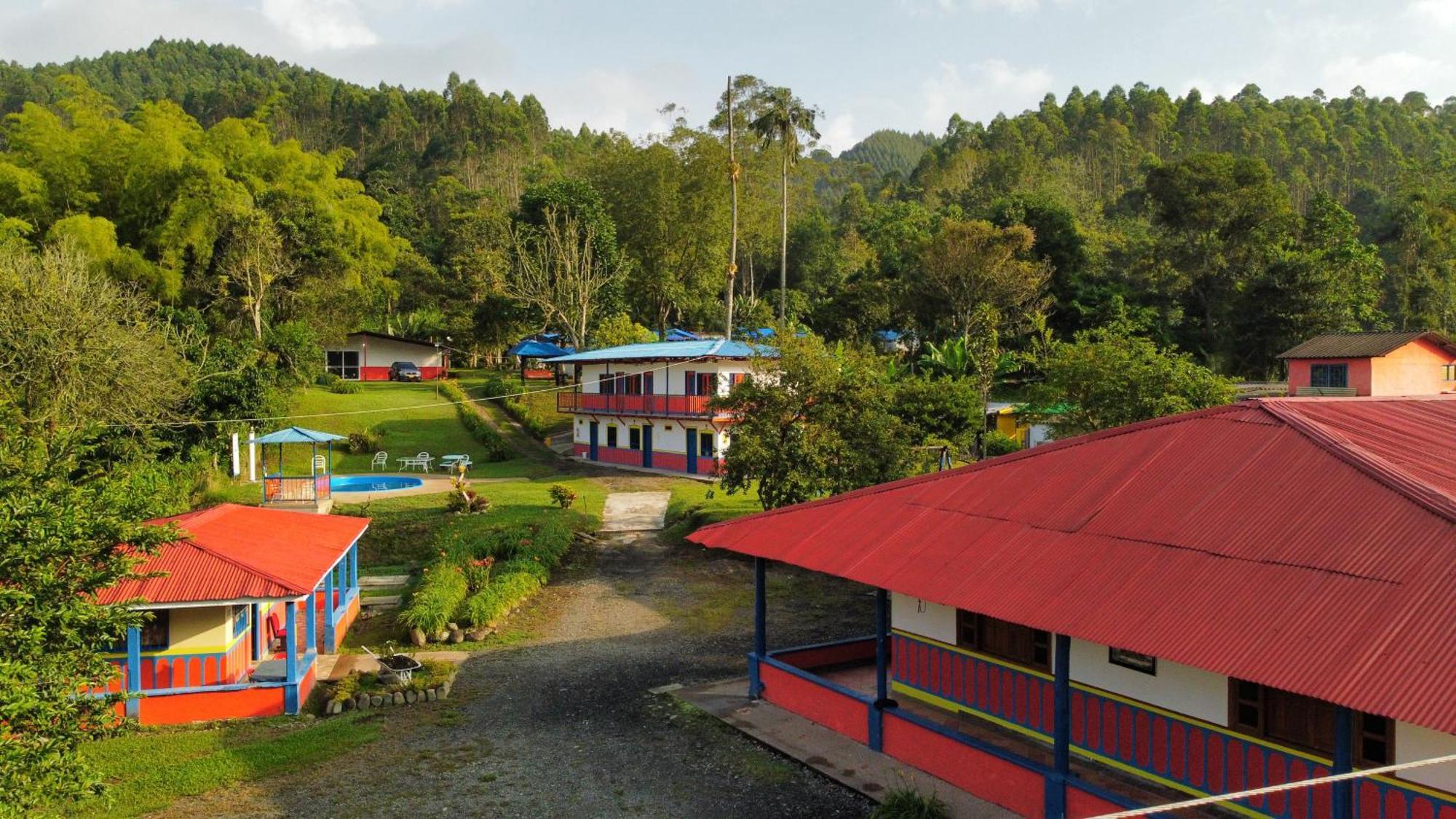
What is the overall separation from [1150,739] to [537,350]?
53628mm

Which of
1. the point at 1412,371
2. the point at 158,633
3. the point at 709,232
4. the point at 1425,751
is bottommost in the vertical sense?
the point at 158,633

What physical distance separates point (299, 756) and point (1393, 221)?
82.9 m

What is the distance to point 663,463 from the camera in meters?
43.5

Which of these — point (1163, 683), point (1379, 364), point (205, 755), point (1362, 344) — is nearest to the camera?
point (1163, 683)

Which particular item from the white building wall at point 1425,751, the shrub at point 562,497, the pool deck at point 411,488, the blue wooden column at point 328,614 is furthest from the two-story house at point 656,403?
the white building wall at point 1425,751

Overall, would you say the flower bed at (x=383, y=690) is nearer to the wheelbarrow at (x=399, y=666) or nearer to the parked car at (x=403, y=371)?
the wheelbarrow at (x=399, y=666)

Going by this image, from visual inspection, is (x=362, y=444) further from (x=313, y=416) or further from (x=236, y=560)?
(x=236, y=560)

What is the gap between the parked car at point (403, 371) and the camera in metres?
66.1

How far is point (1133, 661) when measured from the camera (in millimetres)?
12148

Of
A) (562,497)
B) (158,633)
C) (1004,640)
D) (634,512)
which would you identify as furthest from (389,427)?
(1004,640)

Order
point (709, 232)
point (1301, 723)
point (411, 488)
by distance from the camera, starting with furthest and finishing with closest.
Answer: point (709, 232) < point (411, 488) < point (1301, 723)

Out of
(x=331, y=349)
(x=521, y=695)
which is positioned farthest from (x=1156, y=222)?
(x=521, y=695)

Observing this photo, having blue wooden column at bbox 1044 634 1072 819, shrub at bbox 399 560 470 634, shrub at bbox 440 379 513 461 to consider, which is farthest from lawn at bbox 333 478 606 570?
blue wooden column at bbox 1044 634 1072 819

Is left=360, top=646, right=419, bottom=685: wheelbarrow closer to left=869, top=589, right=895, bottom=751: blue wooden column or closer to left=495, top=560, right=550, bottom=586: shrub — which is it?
left=495, top=560, right=550, bottom=586: shrub
